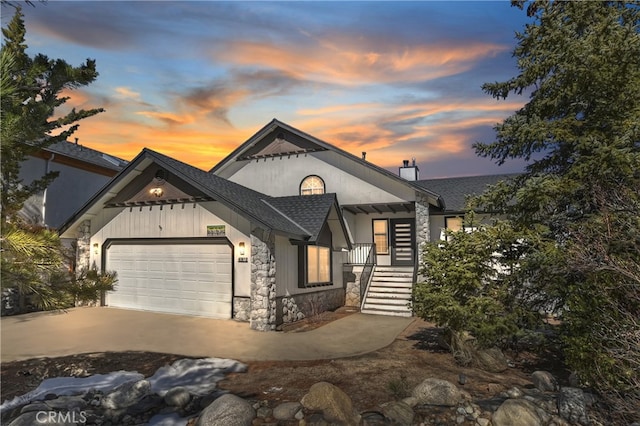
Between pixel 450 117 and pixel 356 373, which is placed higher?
pixel 450 117

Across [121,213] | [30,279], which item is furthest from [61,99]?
[121,213]

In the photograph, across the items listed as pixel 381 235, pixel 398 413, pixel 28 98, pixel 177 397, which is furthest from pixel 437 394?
pixel 381 235

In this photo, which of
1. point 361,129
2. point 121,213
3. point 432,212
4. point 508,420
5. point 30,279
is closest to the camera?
point 30,279

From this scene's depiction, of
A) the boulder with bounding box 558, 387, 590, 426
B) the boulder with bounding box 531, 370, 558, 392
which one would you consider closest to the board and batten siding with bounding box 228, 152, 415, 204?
the boulder with bounding box 531, 370, 558, 392

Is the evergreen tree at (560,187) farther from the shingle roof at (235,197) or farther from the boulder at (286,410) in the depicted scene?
the shingle roof at (235,197)

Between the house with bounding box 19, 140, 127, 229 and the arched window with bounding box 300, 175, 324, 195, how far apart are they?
11.5m

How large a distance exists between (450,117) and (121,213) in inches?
549

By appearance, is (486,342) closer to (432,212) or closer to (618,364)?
(618,364)

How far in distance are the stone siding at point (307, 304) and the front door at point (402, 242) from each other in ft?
14.5

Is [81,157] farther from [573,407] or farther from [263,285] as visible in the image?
[573,407]

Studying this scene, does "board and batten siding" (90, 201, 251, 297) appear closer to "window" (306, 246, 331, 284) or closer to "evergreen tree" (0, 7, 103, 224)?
"window" (306, 246, 331, 284)

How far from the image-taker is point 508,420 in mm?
5059

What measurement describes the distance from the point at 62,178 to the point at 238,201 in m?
11.9

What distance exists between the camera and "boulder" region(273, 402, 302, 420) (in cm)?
523
